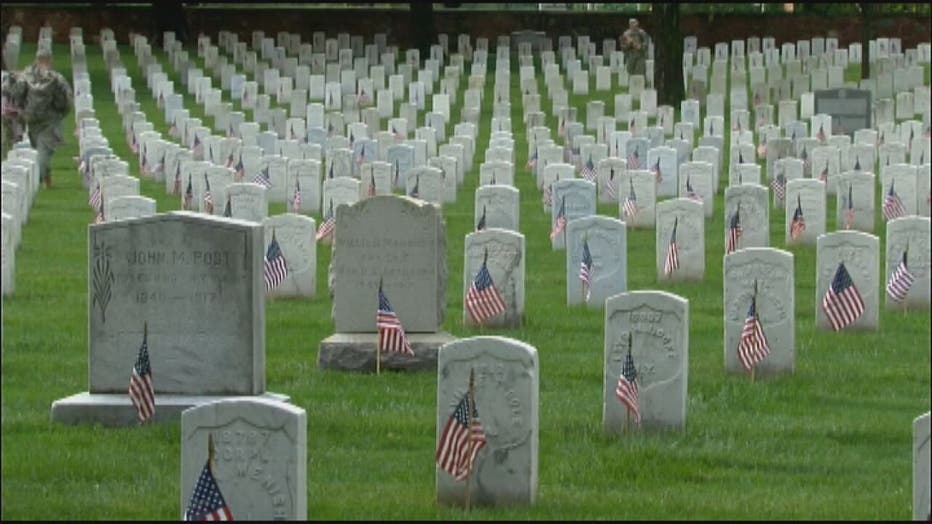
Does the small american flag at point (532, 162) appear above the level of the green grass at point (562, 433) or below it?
above

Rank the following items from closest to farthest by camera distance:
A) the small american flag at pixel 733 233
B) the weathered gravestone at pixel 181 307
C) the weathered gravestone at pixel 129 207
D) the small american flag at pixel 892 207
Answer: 1. the weathered gravestone at pixel 181 307
2. the weathered gravestone at pixel 129 207
3. the small american flag at pixel 733 233
4. the small american flag at pixel 892 207

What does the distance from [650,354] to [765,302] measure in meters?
2.20

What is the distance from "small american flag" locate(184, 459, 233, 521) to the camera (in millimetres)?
10227

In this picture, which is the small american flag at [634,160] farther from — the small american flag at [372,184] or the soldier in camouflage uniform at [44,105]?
the soldier in camouflage uniform at [44,105]

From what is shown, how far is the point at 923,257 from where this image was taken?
17.8 m

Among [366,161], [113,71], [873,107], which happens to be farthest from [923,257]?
[113,71]

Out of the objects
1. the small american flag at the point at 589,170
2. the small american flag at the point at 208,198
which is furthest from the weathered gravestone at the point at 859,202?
the small american flag at the point at 208,198

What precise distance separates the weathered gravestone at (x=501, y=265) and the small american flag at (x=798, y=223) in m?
5.63

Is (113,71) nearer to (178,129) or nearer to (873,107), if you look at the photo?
(178,129)

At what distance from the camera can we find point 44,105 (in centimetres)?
2667

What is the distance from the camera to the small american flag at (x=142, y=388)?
1298 cm

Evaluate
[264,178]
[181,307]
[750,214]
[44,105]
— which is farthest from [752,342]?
[44,105]

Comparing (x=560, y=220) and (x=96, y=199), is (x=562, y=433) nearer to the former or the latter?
(x=560, y=220)

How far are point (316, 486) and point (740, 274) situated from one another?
4291 mm
